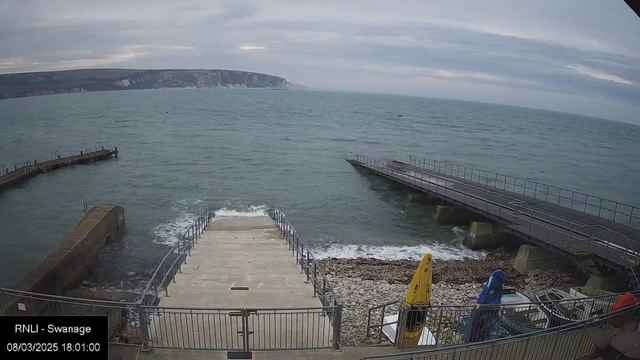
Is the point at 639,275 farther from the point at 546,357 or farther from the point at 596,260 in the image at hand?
the point at 546,357

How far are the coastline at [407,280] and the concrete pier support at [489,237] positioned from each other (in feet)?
4.23

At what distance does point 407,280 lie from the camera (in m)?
18.2

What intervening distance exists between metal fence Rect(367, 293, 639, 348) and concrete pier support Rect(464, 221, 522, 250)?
454 inches

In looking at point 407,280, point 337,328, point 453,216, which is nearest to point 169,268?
point 337,328

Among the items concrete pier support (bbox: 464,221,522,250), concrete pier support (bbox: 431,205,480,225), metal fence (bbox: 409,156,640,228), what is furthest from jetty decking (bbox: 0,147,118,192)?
metal fence (bbox: 409,156,640,228)

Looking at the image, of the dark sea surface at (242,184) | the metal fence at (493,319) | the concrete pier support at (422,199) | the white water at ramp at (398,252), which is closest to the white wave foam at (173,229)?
the dark sea surface at (242,184)

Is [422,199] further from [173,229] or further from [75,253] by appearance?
[75,253]

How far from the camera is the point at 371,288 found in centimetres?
1688

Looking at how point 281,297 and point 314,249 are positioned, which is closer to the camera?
point 281,297

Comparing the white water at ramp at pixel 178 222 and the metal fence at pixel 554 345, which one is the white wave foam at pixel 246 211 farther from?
the metal fence at pixel 554 345

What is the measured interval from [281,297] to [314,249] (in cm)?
1293

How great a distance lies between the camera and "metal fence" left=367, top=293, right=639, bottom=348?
8.60m

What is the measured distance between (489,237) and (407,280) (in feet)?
27.8

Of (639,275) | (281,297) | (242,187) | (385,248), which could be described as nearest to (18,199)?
(242,187)
